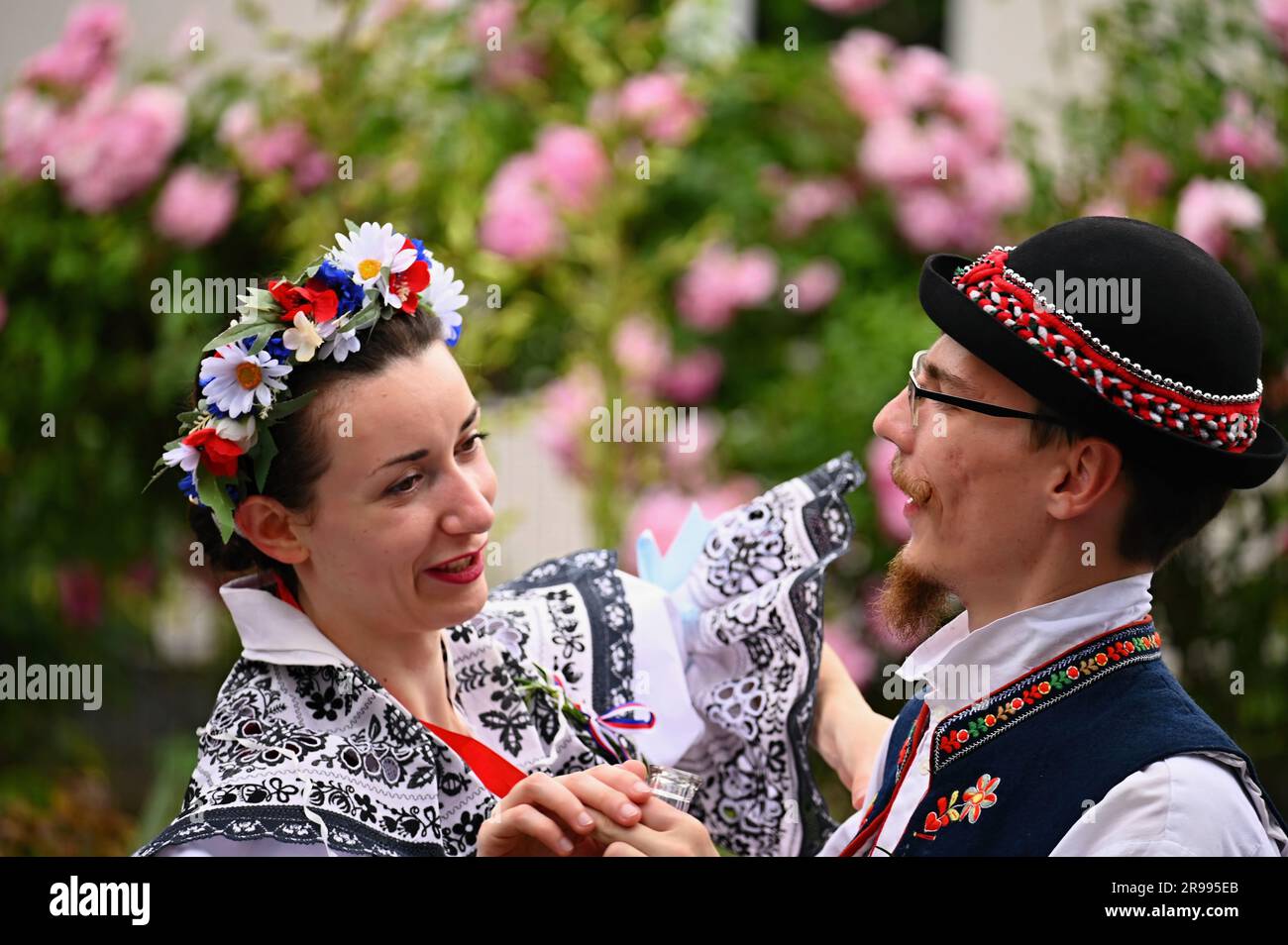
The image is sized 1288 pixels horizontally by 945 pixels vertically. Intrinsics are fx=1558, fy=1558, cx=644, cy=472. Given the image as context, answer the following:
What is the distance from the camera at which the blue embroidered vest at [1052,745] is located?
5.65 ft

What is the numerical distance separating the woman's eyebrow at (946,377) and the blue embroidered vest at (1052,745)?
329 mm

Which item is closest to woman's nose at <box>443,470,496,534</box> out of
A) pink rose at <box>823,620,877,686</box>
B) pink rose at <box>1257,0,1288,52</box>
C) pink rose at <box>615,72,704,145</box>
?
pink rose at <box>823,620,877,686</box>

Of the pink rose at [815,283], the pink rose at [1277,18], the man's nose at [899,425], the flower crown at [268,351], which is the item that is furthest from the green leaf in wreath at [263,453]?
the pink rose at [1277,18]

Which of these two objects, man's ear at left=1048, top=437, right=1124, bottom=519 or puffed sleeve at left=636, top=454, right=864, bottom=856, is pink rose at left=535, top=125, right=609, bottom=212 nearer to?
puffed sleeve at left=636, top=454, right=864, bottom=856

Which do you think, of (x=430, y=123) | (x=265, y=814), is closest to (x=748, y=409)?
(x=430, y=123)

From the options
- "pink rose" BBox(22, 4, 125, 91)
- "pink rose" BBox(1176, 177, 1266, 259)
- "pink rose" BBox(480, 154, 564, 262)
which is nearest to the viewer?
"pink rose" BBox(1176, 177, 1266, 259)

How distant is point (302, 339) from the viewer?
77.3 inches

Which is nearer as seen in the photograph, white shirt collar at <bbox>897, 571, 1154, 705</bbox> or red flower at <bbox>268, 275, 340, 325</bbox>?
white shirt collar at <bbox>897, 571, 1154, 705</bbox>

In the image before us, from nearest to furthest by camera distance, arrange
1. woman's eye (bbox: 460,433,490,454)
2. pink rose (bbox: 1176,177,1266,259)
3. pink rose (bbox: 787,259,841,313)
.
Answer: woman's eye (bbox: 460,433,490,454)
pink rose (bbox: 1176,177,1266,259)
pink rose (bbox: 787,259,841,313)

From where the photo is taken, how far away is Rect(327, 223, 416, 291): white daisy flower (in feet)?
6.72

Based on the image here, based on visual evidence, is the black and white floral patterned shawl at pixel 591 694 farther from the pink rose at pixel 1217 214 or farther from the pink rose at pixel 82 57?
the pink rose at pixel 82 57

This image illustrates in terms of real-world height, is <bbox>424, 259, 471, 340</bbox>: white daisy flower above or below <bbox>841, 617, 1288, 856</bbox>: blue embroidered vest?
above

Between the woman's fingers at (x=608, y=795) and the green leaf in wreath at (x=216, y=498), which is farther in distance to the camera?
the green leaf in wreath at (x=216, y=498)

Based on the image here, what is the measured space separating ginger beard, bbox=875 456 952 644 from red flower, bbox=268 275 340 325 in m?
0.75
